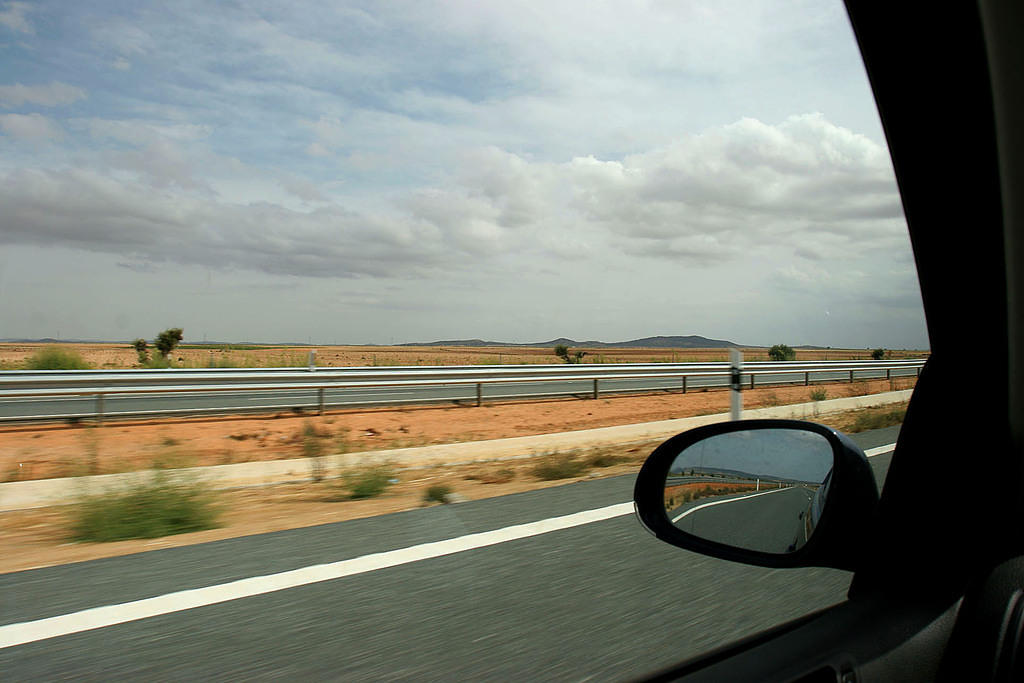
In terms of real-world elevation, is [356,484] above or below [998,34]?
below

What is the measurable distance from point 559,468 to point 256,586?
5.39 m

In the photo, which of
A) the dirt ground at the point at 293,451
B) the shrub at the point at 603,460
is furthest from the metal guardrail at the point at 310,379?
the shrub at the point at 603,460

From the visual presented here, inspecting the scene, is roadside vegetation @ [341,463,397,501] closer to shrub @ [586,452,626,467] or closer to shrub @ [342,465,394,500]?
shrub @ [342,465,394,500]

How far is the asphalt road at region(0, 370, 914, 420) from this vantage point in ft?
52.6

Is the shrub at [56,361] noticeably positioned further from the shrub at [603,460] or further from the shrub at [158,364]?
the shrub at [603,460]

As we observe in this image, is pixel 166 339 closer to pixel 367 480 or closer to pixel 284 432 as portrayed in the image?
pixel 284 432

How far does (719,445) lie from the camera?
239cm

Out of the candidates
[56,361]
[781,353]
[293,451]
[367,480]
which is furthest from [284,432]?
[781,353]

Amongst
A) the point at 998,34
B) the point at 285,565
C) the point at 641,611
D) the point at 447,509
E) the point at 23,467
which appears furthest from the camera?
the point at 23,467

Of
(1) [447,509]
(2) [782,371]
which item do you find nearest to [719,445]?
(1) [447,509]

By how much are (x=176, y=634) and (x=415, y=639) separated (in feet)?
3.34

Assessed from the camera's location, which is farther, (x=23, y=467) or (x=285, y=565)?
(x=23, y=467)

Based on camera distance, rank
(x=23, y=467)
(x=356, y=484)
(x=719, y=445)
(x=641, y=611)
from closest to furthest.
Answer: (x=719, y=445)
(x=641, y=611)
(x=356, y=484)
(x=23, y=467)

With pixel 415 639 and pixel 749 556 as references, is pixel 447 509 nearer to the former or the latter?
pixel 415 639
